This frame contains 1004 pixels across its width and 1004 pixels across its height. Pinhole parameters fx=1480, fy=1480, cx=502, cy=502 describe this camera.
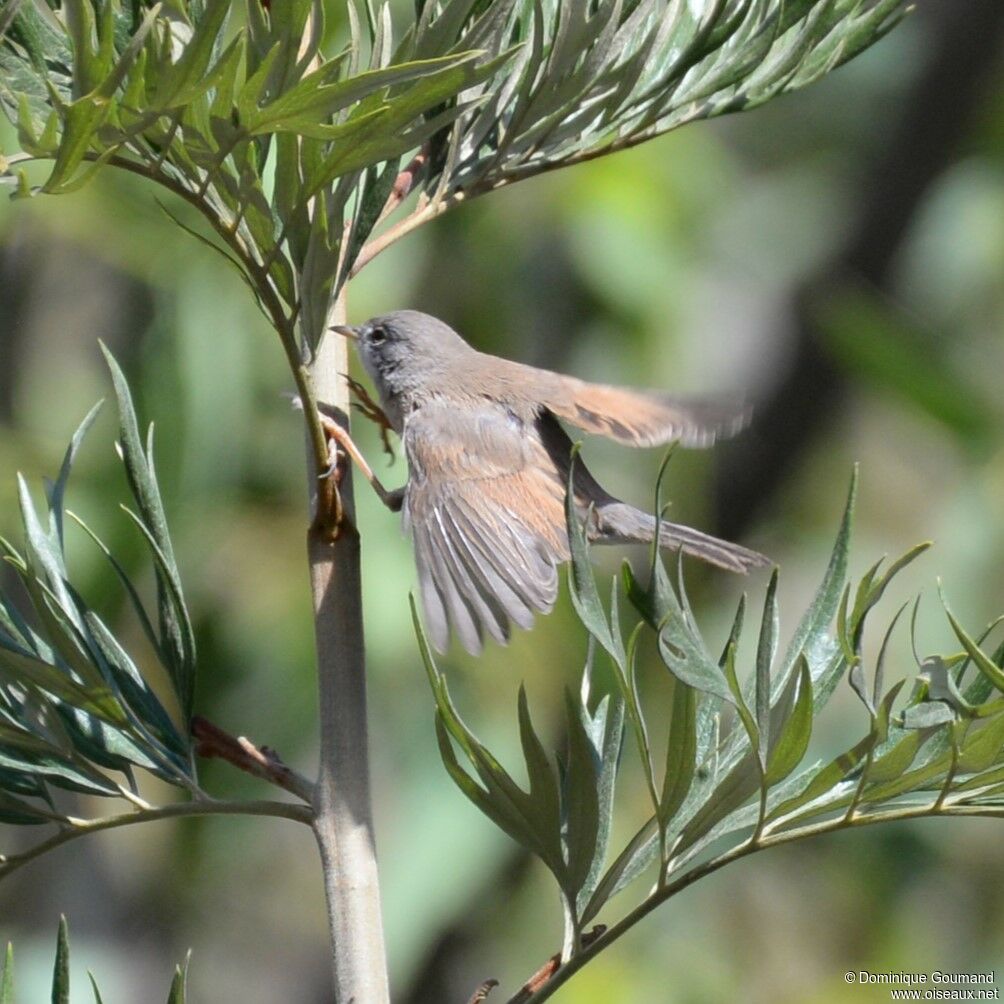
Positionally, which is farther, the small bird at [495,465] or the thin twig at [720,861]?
the small bird at [495,465]

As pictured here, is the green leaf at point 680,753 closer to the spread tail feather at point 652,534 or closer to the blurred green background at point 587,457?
the spread tail feather at point 652,534

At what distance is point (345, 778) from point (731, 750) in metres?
0.31

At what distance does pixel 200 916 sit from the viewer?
12.1 feet

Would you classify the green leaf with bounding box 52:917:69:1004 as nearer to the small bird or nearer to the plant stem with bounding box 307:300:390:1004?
the plant stem with bounding box 307:300:390:1004

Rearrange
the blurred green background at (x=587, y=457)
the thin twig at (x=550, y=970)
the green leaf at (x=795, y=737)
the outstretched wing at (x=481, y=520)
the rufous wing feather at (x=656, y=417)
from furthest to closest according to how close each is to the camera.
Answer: the blurred green background at (x=587, y=457), the rufous wing feather at (x=656, y=417), the outstretched wing at (x=481, y=520), the thin twig at (x=550, y=970), the green leaf at (x=795, y=737)

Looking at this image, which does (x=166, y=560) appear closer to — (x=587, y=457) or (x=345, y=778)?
(x=345, y=778)

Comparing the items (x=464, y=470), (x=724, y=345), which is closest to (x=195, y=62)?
(x=464, y=470)

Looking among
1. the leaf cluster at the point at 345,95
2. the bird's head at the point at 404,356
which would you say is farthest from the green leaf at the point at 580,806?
the bird's head at the point at 404,356

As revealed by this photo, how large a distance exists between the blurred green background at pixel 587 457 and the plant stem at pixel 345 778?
1.36 metres

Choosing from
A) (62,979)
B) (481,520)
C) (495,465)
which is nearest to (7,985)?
(62,979)

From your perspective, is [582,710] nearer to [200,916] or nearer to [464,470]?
[464,470]

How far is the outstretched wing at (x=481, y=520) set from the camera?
157 centimetres

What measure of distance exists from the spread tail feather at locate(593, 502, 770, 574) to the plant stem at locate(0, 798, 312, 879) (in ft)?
2.75

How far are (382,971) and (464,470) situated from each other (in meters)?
1.11
